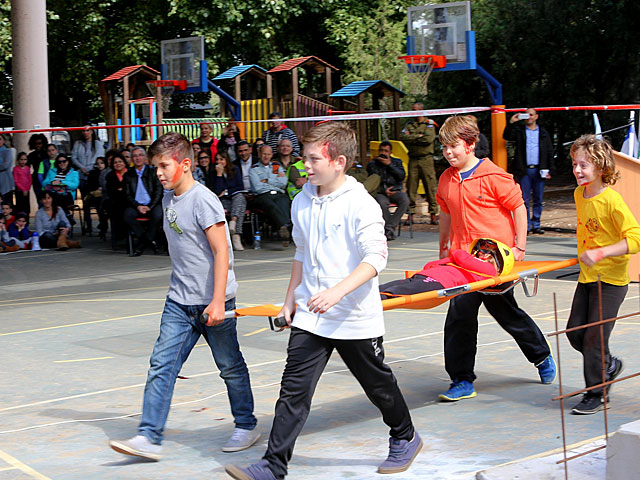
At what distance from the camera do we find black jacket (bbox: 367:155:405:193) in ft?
51.2

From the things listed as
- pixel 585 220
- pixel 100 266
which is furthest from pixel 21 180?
pixel 585 220

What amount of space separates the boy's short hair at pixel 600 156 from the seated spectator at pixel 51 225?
472 inches

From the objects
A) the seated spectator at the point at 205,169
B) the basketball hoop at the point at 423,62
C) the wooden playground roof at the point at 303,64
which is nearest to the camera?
the seated spectator at the point at 205,169

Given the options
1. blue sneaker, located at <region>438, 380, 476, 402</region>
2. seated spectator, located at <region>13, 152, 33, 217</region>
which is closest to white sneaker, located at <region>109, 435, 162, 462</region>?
blue sneaker, located at <region>438, 380, 476, 402</region>

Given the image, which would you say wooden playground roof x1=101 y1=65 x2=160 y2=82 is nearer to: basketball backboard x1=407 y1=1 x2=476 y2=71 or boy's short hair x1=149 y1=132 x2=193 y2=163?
basketball backboard x1=407 y1=1 x2=476 y2=71

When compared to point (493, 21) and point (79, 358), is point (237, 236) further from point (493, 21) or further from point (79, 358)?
point (493, 21)

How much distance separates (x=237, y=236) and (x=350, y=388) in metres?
8.63

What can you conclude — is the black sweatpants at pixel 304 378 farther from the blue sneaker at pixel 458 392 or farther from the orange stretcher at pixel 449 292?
the blue sneaker at pixel 458 392

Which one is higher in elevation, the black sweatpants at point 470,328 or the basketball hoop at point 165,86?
the basketball hoop at point 165,86

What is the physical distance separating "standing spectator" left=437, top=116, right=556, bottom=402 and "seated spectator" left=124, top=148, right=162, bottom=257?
9.31 metres

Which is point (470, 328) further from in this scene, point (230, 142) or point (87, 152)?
point (87, 152)

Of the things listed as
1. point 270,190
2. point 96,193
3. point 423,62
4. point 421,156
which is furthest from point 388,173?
point 423,62

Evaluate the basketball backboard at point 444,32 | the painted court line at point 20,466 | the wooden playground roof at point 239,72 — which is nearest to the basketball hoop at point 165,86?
the wooden playground roof at point 239,72

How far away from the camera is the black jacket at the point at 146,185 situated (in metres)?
15.0
